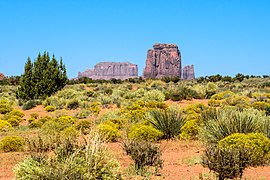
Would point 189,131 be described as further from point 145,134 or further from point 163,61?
point 163,61

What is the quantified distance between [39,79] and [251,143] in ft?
100

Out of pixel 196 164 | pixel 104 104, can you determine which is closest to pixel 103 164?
pixel 196 164

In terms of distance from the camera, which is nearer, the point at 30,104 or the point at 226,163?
the point at 226,163

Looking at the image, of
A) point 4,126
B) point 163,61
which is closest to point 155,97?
point 4,126

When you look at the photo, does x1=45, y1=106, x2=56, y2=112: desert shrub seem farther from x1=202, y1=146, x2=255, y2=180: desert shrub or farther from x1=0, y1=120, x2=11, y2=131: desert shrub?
x1=202, y1=146, x2=255, y2=180: desert shrub

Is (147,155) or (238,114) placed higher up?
(238,114)

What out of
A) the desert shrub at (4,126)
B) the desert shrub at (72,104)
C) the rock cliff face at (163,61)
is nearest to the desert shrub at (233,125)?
the desert shrub at (4,126)

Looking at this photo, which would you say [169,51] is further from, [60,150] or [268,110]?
[60,150]

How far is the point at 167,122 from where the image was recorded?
48.4ft

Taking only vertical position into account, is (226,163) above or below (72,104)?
below

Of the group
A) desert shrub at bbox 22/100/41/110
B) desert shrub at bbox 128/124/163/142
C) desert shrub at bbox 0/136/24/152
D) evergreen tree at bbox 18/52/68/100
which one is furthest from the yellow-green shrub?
evergreen tree at bbox 18/52/68/100

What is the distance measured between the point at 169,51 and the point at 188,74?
40156 millimetres

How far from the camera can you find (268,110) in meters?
19.6

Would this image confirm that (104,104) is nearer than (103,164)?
No
